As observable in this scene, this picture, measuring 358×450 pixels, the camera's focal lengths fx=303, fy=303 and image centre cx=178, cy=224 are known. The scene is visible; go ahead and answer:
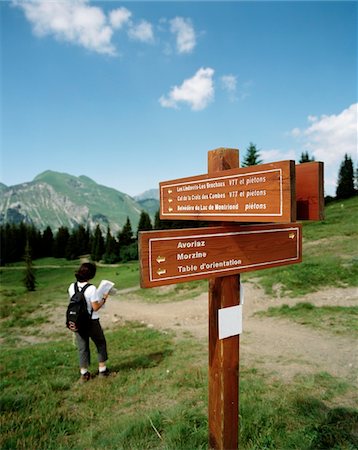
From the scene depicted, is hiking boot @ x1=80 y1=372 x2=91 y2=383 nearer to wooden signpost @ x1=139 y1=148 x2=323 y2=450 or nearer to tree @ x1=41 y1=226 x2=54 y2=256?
wooden signpost @ x1=139 y1=148 x2=323 y2=450

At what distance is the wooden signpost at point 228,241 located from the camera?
2.32 meters

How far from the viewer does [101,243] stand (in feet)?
233

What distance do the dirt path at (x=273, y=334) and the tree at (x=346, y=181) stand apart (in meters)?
63.8

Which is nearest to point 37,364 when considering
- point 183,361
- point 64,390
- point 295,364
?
point 64,390

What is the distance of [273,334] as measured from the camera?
7.98m

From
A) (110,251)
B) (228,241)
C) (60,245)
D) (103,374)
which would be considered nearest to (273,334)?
(103,374)

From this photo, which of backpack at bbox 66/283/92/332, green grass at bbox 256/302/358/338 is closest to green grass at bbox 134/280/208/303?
green grass at bbox 256/302/358/338

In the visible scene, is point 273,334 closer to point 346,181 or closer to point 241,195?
point 241,195

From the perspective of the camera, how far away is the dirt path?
5.60 m

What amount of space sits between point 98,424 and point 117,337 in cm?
520

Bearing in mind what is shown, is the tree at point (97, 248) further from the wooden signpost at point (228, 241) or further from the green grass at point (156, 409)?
the wooden signpost at point (228, 241)

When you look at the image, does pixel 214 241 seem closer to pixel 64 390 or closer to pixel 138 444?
pixel 138 444

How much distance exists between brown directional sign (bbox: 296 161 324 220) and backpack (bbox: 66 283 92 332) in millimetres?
4323

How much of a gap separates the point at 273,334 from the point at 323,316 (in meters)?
1.94
